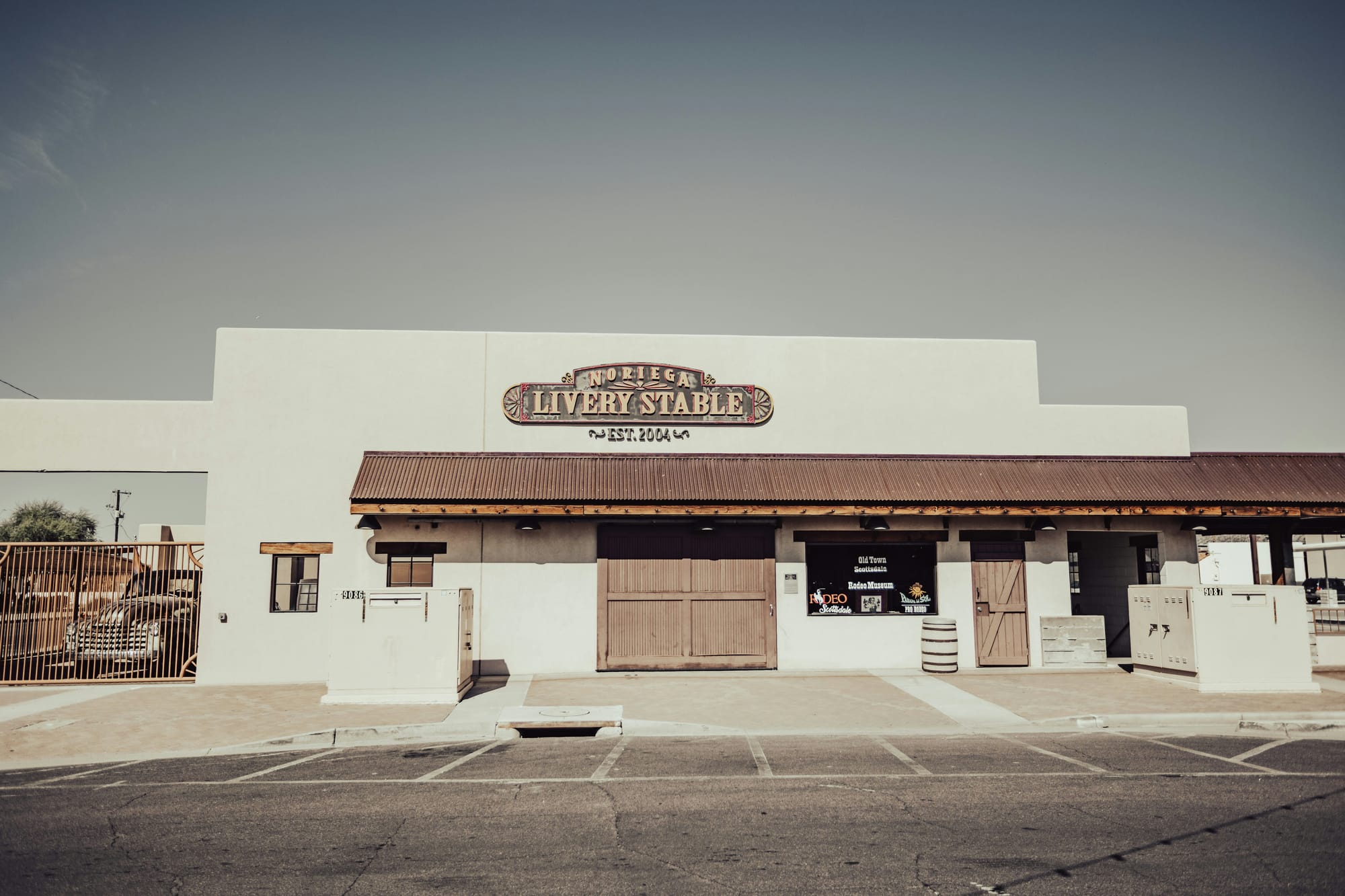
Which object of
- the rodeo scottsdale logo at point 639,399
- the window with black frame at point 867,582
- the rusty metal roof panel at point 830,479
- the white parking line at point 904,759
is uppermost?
the rodeo scottsdale logo at point 639,399

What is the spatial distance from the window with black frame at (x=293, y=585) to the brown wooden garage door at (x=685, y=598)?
226 inches

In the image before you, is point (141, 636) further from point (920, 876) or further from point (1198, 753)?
point (1198, 753)

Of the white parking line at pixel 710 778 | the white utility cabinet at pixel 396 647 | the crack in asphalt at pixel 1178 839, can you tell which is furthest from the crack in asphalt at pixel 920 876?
the white utility cabinet at pixel 396 647

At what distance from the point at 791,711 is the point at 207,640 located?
1146cm

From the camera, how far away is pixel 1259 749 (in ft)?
35.8

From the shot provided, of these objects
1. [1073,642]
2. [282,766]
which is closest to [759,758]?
[282,766]

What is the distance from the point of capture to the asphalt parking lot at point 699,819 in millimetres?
6395

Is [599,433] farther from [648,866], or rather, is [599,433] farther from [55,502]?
[55,502]

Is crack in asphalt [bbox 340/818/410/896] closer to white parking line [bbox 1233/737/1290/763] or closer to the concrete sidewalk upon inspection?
the concrete sidewalk

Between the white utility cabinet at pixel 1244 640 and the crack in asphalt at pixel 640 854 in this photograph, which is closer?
the crack in asphalt at pixel 640 854

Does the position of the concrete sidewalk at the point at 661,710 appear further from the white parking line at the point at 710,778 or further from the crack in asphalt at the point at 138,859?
the crack in asphalt at the point at 138,859

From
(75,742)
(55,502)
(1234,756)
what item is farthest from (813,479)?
(55,502)

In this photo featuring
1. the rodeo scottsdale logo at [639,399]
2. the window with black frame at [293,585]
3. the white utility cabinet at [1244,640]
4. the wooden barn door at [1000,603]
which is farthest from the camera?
the rodeo scottsdale logo at [639,399]

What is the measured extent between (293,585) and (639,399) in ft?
26.0
